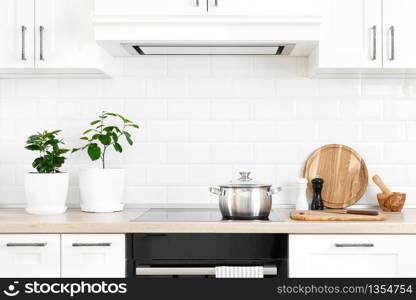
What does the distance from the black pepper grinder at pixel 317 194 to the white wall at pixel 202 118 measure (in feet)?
0.58

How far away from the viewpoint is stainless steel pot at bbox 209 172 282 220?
2621mm

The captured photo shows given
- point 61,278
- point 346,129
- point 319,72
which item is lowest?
point 61,278

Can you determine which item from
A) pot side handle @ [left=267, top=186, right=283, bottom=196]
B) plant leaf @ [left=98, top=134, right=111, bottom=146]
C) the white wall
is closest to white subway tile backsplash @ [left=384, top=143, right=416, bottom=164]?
the white wall

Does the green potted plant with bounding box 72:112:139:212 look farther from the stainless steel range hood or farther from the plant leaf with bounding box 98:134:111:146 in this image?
the stainless steel range hood

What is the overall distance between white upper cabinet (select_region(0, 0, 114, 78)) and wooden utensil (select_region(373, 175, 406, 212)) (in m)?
1.54

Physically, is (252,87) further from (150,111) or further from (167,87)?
(150,111)

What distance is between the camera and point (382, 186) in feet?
10.1

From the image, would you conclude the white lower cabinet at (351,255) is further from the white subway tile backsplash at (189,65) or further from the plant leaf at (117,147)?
the white subway tile backsplash at (189,65)

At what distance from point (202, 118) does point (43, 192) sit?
0.91 meters

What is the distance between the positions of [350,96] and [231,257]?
3.89ft

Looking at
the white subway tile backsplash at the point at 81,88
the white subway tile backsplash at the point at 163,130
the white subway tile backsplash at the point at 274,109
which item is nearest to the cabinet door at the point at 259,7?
the white subway tile backsplash at the point at 274,109

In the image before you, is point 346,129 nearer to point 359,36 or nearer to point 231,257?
point 359,36

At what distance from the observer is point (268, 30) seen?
8.96 feet

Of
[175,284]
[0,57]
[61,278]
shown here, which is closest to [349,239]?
[175,284]
